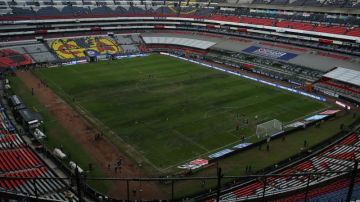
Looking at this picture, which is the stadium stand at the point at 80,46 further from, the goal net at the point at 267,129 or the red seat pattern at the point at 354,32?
the goal net at the point at 267,129

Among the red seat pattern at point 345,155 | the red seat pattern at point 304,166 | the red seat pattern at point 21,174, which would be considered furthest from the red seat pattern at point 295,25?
the red seat pattern at point 21,174

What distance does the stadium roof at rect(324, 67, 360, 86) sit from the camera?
59125 mm

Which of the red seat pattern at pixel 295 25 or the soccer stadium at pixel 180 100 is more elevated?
the red seat pattern at pixel 295 25

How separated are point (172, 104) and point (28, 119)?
64.7 feet

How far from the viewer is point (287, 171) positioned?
3250cm

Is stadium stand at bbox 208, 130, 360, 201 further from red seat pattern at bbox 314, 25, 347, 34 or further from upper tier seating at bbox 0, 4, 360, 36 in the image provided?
upper tier seating at bbox 0, 4, 360, 36

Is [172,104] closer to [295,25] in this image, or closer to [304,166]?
[304,166]

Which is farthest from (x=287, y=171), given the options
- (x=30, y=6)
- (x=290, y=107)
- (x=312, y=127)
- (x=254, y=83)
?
(x=30, y=6)

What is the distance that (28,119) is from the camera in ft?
139

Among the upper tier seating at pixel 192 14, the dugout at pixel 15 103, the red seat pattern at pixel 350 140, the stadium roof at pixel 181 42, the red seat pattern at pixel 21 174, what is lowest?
the red seat pattern at pixel 350 140

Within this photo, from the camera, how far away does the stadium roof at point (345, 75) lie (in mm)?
59125

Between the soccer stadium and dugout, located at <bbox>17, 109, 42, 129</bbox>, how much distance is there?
189 mm

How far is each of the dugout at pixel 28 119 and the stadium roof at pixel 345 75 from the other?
50.1 m

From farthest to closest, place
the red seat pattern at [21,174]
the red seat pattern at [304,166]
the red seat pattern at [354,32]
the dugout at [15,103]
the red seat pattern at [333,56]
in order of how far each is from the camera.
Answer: the red seat pattern at [354,32] → the red seat pattern at [333,56] → the dugout at [15,103] → the red seat pattern at [304,166] → the red seat pattern at [21,174]
